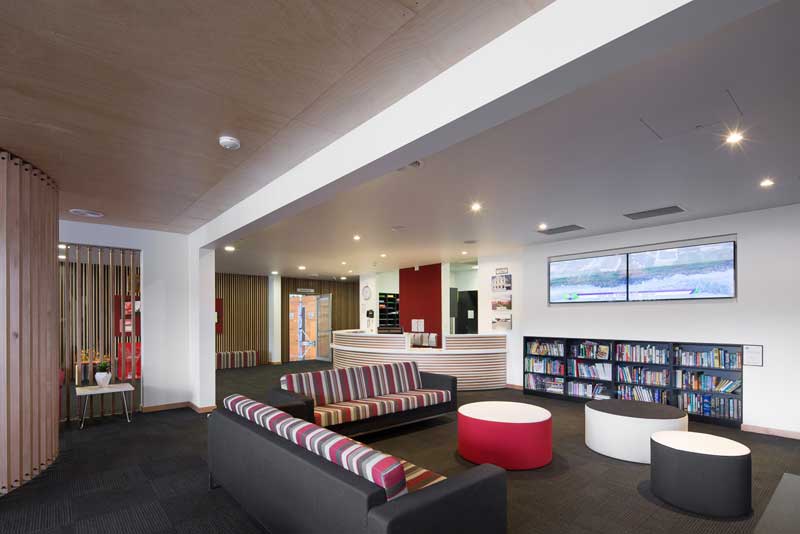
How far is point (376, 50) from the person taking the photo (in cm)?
218

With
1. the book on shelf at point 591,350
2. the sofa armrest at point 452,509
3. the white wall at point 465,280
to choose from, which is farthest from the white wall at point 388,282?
the sofa armrest at point 452,509

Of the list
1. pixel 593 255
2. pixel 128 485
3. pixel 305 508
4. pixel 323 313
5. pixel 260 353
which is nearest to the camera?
pixel 305 508

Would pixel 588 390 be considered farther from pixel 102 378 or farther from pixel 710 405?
pixel 102 378

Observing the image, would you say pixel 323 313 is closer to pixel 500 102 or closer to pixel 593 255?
pixel 593 255

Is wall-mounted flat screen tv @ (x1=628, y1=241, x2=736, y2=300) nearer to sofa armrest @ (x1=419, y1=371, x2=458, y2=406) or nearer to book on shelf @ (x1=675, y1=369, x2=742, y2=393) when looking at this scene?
book on shelf @ (x1=675, y1=369, x2=742, y2=393)

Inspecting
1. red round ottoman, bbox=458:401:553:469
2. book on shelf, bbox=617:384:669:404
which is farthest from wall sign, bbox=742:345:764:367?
red round ottoman, bbox=458:401:553:469

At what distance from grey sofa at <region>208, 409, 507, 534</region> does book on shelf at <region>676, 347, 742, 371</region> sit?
16.8ft

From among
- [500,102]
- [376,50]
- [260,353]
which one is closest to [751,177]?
[500,102]

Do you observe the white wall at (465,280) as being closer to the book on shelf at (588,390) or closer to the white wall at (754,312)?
the book on shelf at (588,390)

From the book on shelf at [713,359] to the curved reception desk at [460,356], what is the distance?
3173 millimetres

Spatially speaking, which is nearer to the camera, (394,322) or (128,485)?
(128,485)

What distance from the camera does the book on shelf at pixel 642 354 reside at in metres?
6.56

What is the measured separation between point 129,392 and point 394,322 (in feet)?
27.7

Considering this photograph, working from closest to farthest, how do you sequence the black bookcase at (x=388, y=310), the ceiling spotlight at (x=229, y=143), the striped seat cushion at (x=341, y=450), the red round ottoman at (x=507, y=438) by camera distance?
the striped seat cushion at (x=341, y=450) < the ceiling spotlight at (x=229, y=143) < the red round ottoman at (x=507, y=438) < the black bookcase at (x=388, y=310)
